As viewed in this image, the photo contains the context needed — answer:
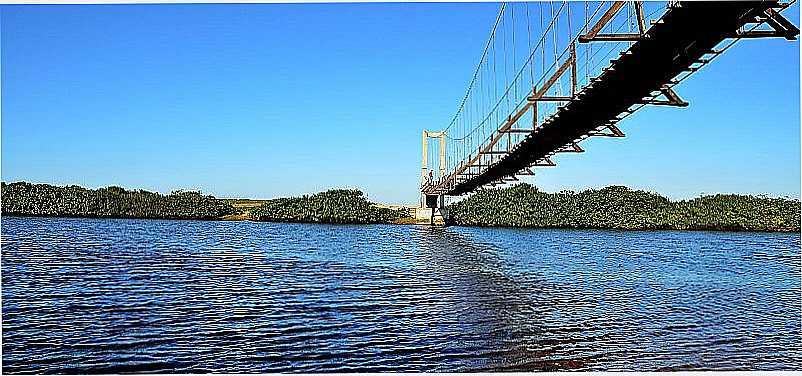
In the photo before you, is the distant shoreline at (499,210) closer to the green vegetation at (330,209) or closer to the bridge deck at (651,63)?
the green vegetation at (330,209)

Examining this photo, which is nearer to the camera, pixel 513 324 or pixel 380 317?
pixel 513 324

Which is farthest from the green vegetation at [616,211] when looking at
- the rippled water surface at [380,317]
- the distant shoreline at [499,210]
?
the rippled water surface at [380,317]

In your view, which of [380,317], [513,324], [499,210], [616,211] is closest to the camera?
[513,324]

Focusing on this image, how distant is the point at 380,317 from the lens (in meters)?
6.64

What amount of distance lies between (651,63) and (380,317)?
2.84 metres

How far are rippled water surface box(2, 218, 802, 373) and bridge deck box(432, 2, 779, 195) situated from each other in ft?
6.04

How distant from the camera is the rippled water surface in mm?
5090

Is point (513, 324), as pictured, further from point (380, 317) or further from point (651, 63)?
point (651, 63)

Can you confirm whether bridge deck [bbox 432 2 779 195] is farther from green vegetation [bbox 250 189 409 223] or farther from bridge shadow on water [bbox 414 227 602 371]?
green vegetation [bbox 250 189 409 223]

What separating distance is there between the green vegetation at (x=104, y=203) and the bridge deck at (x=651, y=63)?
2072 cm

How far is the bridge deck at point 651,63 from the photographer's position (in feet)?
17.6

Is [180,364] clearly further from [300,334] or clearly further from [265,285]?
[265,285]

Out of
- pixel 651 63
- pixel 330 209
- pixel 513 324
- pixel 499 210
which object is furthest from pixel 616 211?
pixel 513 324

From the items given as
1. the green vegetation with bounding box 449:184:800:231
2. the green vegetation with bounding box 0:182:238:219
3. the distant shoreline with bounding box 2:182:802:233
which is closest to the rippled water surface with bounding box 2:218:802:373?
the green vegetation with bounding box 0:182:238:219
